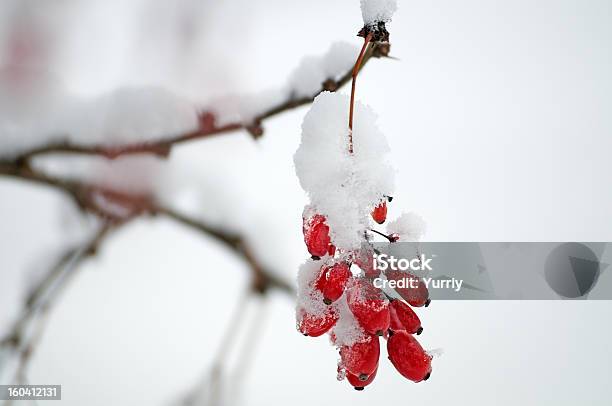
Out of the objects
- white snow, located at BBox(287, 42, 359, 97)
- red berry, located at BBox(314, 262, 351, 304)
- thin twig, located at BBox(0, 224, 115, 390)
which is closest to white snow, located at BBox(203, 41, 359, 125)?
white snow, located at BBox(287, 42, 359, 97)

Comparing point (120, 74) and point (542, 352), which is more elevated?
point (120, 74)

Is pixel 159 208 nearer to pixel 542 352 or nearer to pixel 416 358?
pixel 416 358

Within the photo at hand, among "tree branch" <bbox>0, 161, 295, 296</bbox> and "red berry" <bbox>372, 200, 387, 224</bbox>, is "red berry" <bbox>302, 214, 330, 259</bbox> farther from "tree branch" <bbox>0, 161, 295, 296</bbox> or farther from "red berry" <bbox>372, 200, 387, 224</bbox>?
"tree branch" <bbox>0, 161, 295, 296</bbox>

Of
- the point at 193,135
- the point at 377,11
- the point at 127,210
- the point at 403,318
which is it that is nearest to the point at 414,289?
the point at 403,318

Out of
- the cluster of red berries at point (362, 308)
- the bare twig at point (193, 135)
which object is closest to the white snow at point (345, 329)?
the cluster of red berries at point (362, 308)

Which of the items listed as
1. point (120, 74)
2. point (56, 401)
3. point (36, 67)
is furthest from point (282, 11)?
point (56, 401)

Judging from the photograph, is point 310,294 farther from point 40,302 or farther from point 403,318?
point 40,302

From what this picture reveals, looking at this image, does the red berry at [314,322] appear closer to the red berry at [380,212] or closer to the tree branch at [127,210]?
the red berry at [380,212]
